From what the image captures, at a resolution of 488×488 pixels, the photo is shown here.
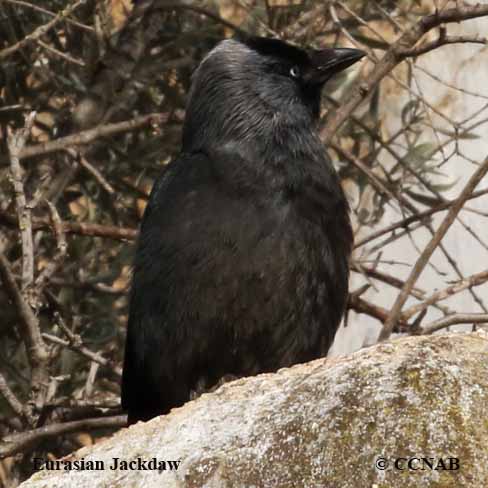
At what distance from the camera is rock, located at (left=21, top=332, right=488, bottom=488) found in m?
2.52

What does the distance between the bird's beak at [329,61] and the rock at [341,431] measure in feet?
7.94

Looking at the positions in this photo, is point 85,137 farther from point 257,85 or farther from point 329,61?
point 329,61

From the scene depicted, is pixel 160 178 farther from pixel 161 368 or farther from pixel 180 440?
pixel 180 440

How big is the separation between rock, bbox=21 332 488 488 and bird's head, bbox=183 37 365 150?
2.14 m

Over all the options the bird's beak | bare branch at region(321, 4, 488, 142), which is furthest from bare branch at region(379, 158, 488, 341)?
the bird's beak

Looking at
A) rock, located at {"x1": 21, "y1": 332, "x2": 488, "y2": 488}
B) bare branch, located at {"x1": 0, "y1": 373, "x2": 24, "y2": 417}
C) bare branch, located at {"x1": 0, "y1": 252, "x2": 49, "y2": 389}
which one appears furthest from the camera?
bare branch, located at {"x1": 0, "y1": 252, "x2": 49, "y2": 389}

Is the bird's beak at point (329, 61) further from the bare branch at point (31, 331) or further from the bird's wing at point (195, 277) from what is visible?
the bare branch at point (31, 331)

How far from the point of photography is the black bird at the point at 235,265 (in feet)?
14.3

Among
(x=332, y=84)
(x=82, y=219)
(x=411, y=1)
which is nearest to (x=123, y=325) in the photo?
(x=82, y=219)

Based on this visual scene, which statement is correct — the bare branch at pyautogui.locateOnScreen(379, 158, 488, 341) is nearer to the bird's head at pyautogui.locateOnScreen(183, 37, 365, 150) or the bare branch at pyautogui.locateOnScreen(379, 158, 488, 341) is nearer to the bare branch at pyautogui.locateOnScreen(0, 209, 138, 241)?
the bird's head at pyautogui.locateOnScreen(183, 37, 365, 150)

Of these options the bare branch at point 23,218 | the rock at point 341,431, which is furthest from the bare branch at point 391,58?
the rock at point 341,431

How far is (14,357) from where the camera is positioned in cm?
567

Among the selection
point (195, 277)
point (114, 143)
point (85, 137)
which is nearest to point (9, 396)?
point (195, 277)

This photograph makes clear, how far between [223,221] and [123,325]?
1781mm
